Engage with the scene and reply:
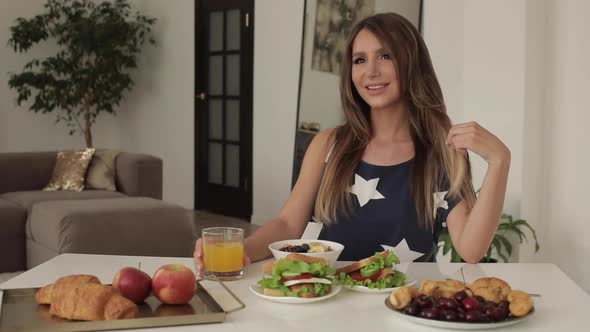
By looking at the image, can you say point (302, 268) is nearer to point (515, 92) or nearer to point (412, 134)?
point (412, 134)

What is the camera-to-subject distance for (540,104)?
372cm

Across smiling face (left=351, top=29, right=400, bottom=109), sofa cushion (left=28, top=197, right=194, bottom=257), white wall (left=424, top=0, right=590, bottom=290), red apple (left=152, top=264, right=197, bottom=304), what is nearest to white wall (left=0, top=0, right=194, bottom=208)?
sofa cushion (left=28, top=197, right=194, bottom=257)

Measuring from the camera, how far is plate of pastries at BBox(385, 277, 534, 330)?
1.33 metres

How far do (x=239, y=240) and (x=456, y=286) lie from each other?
46 cm

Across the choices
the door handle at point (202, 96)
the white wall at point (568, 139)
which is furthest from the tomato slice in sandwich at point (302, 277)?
the door handle at point (202, 96)

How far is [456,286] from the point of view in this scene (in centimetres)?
143

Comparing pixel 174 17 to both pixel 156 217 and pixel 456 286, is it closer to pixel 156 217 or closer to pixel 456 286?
pixel 156 217

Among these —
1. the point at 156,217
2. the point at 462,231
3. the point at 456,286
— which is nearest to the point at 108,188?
the point at 156,217

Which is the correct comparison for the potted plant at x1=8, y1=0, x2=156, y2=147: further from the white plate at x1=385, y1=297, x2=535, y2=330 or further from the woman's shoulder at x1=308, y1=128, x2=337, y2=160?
the white plate at x1=385, y1=297, x2=535, y2=330

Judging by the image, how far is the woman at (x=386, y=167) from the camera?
199 centimetres

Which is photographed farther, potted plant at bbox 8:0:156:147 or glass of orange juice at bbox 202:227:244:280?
potted plant at bbox 8:0:156:147

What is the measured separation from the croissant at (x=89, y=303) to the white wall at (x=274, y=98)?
491 cm

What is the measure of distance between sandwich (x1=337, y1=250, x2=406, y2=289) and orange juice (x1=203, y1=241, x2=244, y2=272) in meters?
0.21

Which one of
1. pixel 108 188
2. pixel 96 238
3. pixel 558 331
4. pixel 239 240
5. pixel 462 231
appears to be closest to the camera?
pixel 558 331
